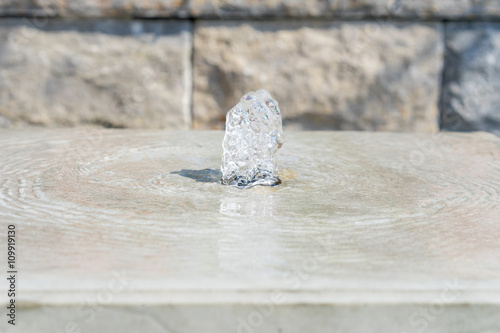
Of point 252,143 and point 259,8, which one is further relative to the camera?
point 259,8

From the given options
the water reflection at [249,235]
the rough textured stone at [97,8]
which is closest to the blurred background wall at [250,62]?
the rough textured stone at [97,8]

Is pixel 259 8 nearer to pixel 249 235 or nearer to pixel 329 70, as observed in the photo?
pixel 329 70

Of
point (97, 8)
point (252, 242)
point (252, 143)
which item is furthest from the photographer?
point (97, 8)

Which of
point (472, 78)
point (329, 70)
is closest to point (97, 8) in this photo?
point (329, 70)

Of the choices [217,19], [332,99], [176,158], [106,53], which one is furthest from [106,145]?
[332,99]

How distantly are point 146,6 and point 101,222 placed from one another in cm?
142

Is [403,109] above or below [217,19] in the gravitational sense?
below

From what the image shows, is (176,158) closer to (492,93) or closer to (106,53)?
(106,53)

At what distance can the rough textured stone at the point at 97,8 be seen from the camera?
241cm

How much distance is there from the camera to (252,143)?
161cm

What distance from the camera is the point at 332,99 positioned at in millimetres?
2512

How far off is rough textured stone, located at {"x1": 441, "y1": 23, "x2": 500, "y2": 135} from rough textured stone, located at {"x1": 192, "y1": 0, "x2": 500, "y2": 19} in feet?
0.22

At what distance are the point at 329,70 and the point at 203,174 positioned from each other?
1034 mm

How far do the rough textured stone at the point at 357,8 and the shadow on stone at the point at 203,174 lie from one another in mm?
962
